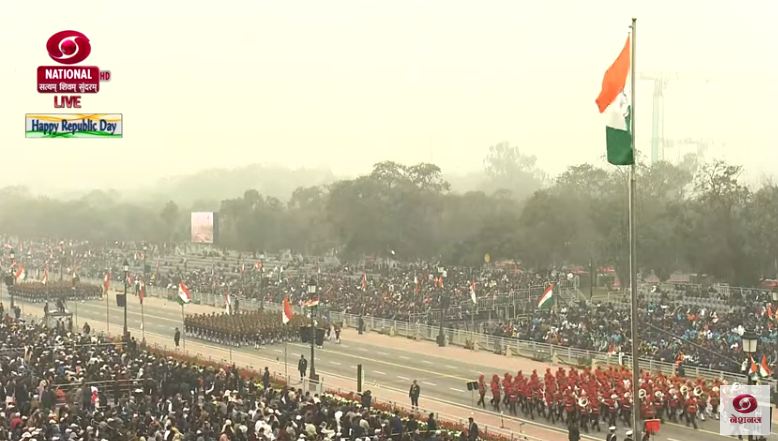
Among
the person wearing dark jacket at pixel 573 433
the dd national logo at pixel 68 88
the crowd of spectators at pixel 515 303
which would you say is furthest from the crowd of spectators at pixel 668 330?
the dd national logo at pixel 68 88

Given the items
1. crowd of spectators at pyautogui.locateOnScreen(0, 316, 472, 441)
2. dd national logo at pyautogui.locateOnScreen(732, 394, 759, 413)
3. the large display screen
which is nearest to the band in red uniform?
dd national logo at pyautogui.locateOnScreen(732, 394, 759, 413)

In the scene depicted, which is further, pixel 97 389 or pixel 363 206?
pixel 363 206

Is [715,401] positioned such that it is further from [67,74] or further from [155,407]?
[67,74]

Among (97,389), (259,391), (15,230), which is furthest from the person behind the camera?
(15,230)

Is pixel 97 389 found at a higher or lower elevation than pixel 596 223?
lower

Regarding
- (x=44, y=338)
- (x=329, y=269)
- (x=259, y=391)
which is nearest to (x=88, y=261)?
(x=329, y=269)

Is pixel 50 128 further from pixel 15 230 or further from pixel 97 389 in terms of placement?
pixel 15 230

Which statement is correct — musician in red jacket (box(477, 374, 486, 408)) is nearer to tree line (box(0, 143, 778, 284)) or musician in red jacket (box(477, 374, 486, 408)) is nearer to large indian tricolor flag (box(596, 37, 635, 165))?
large indian tricolor flag (box(596, 37, 635, 165))
